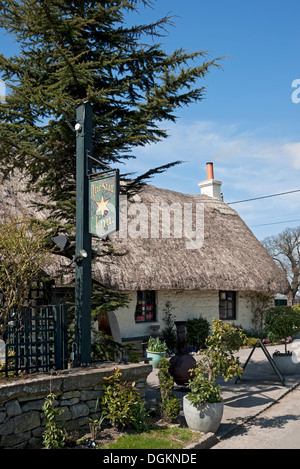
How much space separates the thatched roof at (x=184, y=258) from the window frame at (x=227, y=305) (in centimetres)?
102

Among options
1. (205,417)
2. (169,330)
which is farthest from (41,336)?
(169,330)

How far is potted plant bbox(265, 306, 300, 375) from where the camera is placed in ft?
34.0

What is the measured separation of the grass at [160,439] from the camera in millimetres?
5425

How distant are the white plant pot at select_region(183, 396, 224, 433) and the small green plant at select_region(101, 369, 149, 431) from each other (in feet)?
2.21

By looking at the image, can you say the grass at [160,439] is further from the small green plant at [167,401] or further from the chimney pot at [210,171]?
the chimney pot at [210,171]

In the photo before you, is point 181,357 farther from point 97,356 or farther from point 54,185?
point 54,185

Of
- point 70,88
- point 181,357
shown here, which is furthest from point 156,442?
point 70,88

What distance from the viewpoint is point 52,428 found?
5.34 metres

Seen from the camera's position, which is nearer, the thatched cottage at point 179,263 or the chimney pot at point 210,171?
the thatched cottage at point 179,263

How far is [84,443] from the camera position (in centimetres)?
553

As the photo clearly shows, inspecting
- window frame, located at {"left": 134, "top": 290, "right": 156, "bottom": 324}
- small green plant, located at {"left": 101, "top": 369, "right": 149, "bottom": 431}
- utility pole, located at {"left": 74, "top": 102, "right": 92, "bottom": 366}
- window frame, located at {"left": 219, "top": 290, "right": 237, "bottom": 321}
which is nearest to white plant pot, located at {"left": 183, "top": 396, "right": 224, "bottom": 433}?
small green plant, located at {"left": 101, "top": 369, "right": 149, "bottom": 431}

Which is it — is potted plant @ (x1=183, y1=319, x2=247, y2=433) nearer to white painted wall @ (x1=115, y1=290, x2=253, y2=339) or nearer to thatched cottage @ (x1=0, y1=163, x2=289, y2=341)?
thatched cottage @ (x1=0, y1=163, x2=289, y2=341)

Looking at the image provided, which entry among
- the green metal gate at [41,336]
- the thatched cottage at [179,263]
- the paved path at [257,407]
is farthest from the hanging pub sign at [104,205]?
the thatched cottage at [179,263]

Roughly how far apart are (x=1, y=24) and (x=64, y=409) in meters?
6.65
